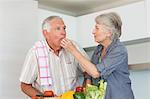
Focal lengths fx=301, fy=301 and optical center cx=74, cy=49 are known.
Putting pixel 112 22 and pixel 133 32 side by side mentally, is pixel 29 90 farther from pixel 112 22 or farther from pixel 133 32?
pixel 133 32

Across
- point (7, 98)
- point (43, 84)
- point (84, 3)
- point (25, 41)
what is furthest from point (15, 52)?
point (84, 3)

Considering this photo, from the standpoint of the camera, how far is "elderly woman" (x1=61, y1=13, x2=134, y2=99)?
1393 mm

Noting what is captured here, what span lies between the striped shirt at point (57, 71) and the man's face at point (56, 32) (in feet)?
0.21

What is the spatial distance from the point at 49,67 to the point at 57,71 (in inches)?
2.1

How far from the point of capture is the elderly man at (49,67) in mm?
1588

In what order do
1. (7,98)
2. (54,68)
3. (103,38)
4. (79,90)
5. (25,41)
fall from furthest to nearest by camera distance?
(25,41), (7,98), (54,68), (103,38), (79,90)

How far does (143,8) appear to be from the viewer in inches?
74.9

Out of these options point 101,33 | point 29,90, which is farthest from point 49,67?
point 101,33

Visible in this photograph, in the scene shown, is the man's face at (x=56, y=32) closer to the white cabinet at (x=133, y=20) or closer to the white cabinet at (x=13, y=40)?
the white cabinet at (x=13, y=40)

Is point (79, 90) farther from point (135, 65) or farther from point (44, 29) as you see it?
point (135, 65)

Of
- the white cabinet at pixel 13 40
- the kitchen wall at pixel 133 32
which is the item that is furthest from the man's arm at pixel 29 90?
the kitchen wall at pixel 133 32

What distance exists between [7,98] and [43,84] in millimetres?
359

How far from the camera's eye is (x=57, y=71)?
1636 millimetres

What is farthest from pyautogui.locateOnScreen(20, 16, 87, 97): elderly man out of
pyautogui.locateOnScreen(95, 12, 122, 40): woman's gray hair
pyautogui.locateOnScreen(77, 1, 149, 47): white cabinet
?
pyautogui.locateOnScreen(77, 1, 149, 47): white cabinet
